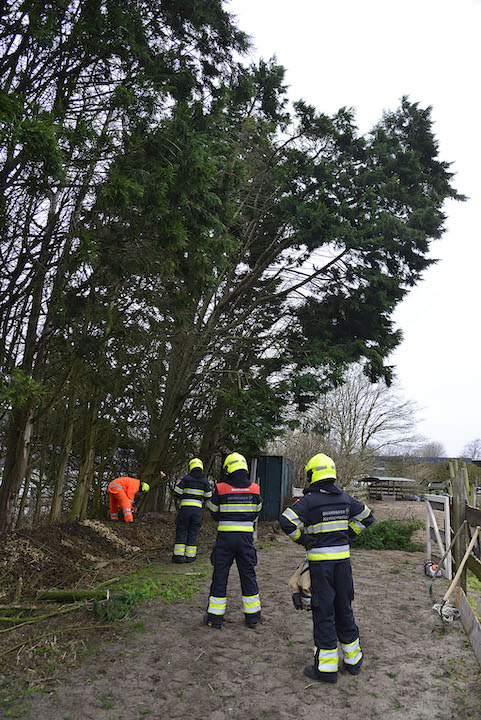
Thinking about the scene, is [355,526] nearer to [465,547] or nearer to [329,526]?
[329,526]

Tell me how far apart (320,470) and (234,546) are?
155 cm

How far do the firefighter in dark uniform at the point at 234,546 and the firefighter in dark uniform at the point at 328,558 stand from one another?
3.59 feet

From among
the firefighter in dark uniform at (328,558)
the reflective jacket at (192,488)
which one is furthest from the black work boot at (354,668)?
the reflective jacket at (192,488)

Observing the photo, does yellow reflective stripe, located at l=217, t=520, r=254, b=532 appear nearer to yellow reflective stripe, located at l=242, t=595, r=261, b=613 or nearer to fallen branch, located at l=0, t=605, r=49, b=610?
yellow reflective stripe, located at l=242, t=595, r=261, b=613

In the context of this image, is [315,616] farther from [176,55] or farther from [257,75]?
[257,75]

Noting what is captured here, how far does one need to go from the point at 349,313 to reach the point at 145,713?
37.0 feet

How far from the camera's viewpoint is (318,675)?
413 cm

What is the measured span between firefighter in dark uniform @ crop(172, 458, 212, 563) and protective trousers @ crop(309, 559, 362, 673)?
402 centimetres

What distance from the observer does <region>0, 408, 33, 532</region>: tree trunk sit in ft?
26.8

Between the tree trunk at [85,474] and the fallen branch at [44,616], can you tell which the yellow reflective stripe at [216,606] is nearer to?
the fallen branch at [44,616]

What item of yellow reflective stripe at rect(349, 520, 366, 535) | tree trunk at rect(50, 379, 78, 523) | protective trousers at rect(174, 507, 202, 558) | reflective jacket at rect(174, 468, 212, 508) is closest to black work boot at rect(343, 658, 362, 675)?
yellow reflective stripe at rect(349, 520, 366, 535)

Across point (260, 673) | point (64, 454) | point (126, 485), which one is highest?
point (64, 454)

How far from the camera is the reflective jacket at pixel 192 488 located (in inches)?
330

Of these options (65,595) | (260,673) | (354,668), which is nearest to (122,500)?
(65,595)
